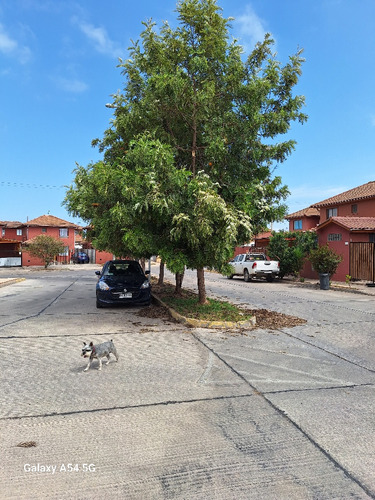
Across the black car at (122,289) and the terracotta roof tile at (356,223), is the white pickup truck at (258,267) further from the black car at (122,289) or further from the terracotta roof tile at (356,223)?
the black car at (122,289)

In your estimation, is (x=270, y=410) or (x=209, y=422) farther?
(x=270, y=410)

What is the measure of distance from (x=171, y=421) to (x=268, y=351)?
3227 mm

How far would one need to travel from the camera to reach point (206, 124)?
9.13 m

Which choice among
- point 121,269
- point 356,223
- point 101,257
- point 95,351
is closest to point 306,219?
point 356,223

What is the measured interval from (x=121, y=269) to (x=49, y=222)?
1740 inches

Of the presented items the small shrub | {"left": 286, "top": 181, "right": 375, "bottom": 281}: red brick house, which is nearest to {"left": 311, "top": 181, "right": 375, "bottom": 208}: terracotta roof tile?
{"left": 286, "top": 181, "right": 375, "bottom": 281}: red brick house

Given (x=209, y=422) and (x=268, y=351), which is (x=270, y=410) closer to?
(x=209, y=422)

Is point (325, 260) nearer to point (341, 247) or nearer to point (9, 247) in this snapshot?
point (341, 247)

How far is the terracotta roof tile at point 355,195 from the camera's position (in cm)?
3086

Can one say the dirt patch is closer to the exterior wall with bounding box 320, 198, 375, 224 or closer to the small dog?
the small dog

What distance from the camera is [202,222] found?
758 cm

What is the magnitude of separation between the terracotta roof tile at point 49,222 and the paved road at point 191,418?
4693cm

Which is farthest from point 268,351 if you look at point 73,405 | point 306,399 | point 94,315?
point 94,315

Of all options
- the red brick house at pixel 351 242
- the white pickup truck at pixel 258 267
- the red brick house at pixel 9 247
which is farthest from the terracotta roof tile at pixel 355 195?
the red brick house at pixel 9 247
